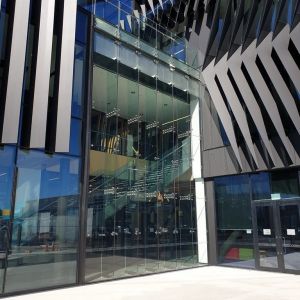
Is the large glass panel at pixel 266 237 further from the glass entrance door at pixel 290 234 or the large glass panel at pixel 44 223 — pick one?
the large glass panel at pixel 44 223

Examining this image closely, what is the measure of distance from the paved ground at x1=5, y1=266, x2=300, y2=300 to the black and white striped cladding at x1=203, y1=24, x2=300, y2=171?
14.4ft

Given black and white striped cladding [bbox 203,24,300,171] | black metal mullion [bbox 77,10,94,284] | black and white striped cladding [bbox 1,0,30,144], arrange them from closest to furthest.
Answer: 1. black and white striped cladding [bbox 1,0,30,144]
2. black metal mullion [bbox 77,10,94,284]
3. black and white striped cladding [bbox 203,24,300,171]

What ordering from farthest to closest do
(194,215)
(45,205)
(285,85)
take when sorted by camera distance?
(194,215)
(285,85)
(45,205)

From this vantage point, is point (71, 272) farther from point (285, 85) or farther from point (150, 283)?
point (285, 85)

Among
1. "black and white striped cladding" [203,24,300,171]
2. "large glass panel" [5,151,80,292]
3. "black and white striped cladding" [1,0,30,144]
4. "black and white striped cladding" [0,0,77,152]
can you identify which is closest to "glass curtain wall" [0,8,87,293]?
"large glass panel" [5,151,80,292]

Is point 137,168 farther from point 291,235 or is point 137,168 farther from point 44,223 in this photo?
point 291,235

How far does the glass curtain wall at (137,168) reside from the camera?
12133 millimetres

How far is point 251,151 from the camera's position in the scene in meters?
14.2

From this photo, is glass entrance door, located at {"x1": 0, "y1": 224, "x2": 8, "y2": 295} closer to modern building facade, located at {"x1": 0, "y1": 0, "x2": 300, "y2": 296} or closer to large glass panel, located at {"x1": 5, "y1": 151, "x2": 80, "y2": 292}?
modern building facade, located at {"x1": 0, "y1": 0, "x2": 300, "y2": 296}

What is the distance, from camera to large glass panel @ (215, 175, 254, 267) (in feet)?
49.1

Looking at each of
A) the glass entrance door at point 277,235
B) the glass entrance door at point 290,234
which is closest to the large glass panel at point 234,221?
the glass entrance door at point 277,235

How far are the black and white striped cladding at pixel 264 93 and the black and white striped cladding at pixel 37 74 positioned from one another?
Result: 21.4 ft

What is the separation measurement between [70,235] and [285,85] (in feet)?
29.8

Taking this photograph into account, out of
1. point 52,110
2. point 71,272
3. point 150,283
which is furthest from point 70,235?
point 52,110
